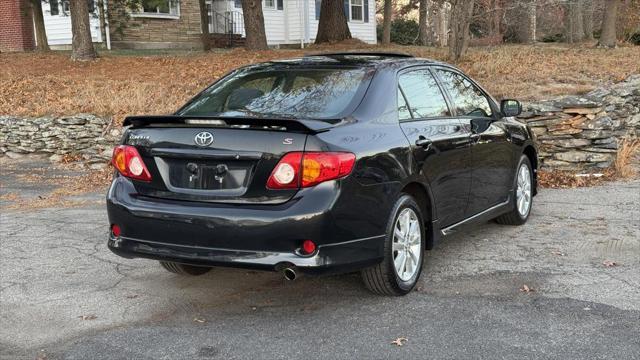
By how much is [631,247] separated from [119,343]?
4.29 metres

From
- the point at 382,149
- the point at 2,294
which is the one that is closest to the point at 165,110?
the point at 2,294

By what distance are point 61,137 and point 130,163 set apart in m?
7.28

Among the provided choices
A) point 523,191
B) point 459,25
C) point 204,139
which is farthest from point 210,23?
point 204,139

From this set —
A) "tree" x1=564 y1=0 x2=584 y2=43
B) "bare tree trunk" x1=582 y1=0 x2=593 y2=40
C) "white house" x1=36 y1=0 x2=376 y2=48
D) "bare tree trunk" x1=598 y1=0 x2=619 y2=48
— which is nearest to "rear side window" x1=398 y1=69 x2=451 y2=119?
"bare tree trunk" x1=598 y1=0 x2=619 y2=48

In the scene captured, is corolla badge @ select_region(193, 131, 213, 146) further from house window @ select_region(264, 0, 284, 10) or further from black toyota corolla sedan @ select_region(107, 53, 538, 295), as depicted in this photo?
house window @ select_region(264, 0, 284, 10)

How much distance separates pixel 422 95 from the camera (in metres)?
5.32

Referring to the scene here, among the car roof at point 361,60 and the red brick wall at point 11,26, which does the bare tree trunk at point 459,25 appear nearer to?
the car roof at point 361,60

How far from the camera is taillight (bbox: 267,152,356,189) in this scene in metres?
4.05

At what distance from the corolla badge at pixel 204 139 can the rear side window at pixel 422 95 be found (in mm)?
1417

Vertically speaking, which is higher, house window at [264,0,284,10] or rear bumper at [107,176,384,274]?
house window at [264,0,284,10]

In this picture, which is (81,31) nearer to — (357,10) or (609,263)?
(609,263)

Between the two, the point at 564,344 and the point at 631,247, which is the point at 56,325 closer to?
the point at 564,344

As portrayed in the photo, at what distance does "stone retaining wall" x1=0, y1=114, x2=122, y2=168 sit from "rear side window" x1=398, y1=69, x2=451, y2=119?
663 cm

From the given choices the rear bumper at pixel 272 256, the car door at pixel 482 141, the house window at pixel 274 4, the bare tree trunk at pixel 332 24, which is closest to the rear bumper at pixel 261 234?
the rear bumper at pixel 272 256
